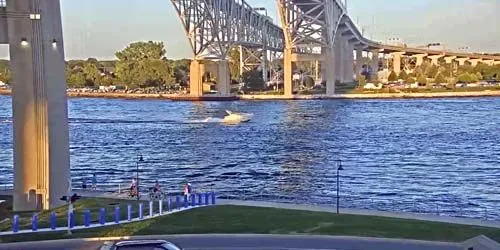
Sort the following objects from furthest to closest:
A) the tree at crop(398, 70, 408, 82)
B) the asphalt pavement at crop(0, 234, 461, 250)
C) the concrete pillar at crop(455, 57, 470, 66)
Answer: the concrete pillar at crop(455, 57, 470, 66), the tree at crop(398, 70, 408, 82), the asphalt pavement at crop(0, 234, 461, 250)

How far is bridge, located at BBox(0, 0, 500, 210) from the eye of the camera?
71.2ft

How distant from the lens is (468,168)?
42531mm

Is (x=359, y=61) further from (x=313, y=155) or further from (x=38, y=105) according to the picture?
(x=38, y=105)

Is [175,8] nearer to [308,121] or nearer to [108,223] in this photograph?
[308,121]

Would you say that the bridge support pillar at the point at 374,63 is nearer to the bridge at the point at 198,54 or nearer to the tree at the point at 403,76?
the bridge at the point at 198,54

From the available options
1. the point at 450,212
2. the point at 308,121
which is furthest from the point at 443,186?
the point at 308,121

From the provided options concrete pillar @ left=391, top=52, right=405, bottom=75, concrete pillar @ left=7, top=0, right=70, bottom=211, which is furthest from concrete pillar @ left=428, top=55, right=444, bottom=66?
concrete pillar @ left=7, top=0, right=70, bottom=211

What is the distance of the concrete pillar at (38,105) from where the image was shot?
70.7 feet

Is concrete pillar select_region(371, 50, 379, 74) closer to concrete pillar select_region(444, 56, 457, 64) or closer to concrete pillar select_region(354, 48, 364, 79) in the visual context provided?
concrete pillar select_region(354, 48, 364, 79)

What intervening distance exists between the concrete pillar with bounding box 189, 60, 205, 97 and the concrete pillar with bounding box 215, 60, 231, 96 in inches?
109

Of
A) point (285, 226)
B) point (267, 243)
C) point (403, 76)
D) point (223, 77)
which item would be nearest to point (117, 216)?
point (285, 226)

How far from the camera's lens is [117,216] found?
66.0ft

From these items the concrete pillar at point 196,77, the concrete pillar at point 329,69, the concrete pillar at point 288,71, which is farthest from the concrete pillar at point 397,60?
the concrete pillar at point 196,77

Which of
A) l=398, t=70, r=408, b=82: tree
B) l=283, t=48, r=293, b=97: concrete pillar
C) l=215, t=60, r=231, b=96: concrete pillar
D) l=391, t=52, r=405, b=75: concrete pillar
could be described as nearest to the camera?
l=215, t=60, r=231, b=96: concrete pillar
